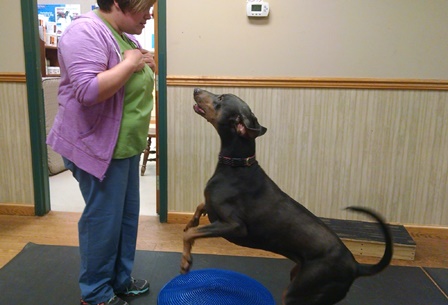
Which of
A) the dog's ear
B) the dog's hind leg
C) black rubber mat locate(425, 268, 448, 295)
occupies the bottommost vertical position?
black rubber mat locate(425, 268, 448, 295)

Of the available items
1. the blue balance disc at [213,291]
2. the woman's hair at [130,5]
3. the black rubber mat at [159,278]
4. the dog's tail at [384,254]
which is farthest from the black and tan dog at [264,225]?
the black rubber mat at [159,278]

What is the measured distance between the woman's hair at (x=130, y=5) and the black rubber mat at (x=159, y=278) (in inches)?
56.0

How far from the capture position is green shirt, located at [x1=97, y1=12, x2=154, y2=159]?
168 centimetres

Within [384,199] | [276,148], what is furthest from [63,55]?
[384,199]

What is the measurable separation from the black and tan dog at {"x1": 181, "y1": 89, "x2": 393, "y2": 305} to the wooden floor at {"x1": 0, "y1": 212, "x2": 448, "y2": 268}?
1.19m

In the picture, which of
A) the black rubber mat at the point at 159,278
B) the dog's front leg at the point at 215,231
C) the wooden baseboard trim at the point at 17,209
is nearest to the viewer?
the dog's front leg at the point at 215,231

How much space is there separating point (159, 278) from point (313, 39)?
1949mm

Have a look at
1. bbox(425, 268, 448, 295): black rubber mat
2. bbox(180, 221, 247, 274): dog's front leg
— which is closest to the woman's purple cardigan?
bbox(180, 221, 247, 274): dog's front leg

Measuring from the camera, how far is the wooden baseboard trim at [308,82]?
2.84 meters

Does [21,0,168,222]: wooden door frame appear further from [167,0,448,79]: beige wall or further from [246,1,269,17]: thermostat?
[246,1,269,17]: thermostat

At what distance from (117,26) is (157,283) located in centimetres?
140

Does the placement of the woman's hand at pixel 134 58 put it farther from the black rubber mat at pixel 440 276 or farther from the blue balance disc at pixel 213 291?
the black rubber mat at pixel 440 276

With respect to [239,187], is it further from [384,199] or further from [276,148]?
[384,199]

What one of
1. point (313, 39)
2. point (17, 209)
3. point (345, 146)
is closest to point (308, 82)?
point (313, 39)
